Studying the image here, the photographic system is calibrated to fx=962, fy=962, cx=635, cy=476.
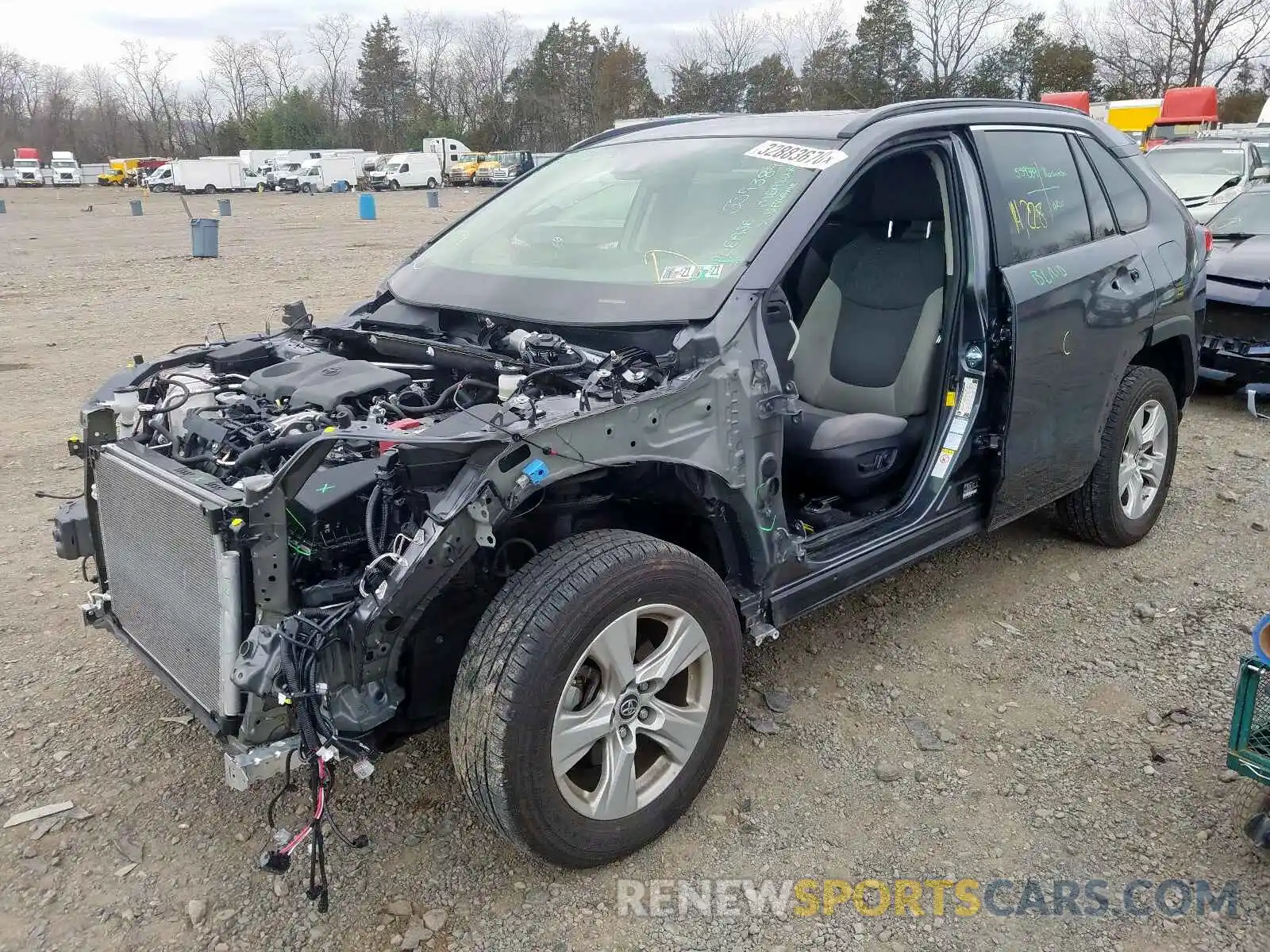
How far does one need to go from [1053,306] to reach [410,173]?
47.3 m

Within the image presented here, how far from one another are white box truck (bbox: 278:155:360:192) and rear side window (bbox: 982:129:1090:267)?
4722 centimetres

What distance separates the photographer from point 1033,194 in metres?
3.71

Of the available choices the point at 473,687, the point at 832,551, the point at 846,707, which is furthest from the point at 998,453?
the point at 473,687

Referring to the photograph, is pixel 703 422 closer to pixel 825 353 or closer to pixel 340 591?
pixel 340 591

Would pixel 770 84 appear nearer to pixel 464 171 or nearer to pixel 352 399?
pixel 464 171

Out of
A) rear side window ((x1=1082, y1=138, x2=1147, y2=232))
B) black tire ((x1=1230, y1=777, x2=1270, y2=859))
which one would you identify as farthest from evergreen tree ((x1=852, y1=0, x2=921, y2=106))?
black tire ((x1=1230, y1=777, x2=1270, y2=859))

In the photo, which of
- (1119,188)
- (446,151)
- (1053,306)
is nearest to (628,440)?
(1053,306)

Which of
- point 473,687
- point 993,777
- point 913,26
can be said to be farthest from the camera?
point 913,26

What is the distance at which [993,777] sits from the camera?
9.60 feet

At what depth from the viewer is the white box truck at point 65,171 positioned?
53.2 meters

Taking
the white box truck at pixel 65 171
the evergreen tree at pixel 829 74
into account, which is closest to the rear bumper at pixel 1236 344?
the evergreen tree at pixel 829 74

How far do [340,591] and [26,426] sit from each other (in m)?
5.29

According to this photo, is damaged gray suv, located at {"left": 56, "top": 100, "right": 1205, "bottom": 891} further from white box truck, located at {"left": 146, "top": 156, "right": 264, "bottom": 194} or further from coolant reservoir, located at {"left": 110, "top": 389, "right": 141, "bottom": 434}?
white box truck, located at {"left": 146, "top": 156, "right": 264, "bottom": 194}

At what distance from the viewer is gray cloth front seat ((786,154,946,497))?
3549mm
